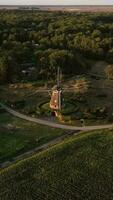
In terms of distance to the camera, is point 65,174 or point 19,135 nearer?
point 65,174

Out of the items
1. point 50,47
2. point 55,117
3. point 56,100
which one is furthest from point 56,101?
point 50,47

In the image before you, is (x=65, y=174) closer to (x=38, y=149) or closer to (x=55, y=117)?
(x=38, y=149)

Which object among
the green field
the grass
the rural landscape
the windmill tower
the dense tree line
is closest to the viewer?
the green field

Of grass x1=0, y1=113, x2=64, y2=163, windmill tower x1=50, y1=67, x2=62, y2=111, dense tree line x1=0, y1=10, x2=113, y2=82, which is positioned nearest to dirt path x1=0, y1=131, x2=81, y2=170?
grass x1=0, y1=113, x2=64, y2=163

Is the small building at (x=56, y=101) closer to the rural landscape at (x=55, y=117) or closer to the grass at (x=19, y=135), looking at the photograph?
the rural landscape at (x=55, y=117)

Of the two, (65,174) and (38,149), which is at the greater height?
(65,174)

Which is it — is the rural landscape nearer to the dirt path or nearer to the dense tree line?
the dirt path

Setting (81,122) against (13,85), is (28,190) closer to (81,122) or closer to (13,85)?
(81,122)
